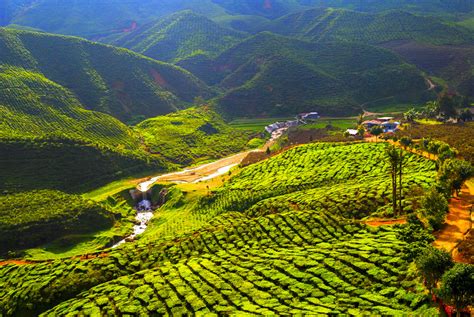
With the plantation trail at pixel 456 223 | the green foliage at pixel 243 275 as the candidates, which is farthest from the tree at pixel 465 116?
the green foliage at pixel 243 275

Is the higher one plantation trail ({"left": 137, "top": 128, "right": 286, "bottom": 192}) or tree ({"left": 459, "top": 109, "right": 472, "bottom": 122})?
tree ({"left": 459, "top": 109, "right": 472, "bottom": 122})

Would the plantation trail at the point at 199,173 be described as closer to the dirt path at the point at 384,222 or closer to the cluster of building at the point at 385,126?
the cluster of building at the point at 385,126

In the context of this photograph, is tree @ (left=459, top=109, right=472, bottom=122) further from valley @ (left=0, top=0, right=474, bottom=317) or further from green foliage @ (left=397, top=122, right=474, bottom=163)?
green foliage @ (left=397, top=122, right=474, bottom=163)

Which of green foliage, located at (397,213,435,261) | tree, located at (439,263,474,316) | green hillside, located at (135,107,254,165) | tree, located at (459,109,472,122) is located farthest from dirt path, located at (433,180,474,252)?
green hillside, located at (135,107,254,165)

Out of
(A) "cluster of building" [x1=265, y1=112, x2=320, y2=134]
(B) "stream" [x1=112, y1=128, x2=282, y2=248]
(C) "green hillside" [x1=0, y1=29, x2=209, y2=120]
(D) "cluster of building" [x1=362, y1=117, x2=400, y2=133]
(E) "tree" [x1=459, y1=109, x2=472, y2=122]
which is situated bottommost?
(B) "stream" [x1=112, y1=128, x2=282, y2=248]

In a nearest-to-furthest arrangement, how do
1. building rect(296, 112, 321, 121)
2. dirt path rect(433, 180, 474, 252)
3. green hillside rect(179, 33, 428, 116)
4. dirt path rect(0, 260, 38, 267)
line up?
dirt path rect(433, 180, 474, 252) < dirt path rect(0, 260, 38, 267) < building rect(296, 112, 321, 121) < green hillside rect(179, 33, 428, 116)

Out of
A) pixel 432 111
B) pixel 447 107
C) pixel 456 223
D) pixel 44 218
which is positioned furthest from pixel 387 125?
pixel 44 218

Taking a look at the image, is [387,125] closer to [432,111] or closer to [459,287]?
[432,111]
